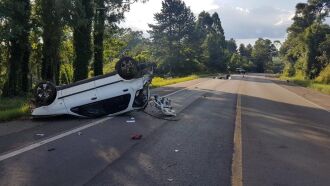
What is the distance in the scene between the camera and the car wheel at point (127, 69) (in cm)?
1356

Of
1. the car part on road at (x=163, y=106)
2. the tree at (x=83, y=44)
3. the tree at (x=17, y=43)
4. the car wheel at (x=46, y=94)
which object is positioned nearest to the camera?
the car wheel at (x=46, y=94)

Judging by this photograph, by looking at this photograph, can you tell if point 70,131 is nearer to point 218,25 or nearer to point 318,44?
point 318,44

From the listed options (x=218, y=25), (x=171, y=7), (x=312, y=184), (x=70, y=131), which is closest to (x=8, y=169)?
(x=70, y=131)

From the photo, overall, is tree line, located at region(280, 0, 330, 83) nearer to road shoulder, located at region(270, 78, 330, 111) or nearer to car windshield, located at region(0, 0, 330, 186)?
road shoulder, located at region(270, 78, 330, 111)

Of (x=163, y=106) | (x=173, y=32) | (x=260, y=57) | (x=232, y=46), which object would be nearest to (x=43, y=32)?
(x=163, y=106)

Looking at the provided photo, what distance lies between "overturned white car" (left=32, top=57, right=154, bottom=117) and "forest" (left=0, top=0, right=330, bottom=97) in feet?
10.2

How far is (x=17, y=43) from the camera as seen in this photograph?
2917 centimetres

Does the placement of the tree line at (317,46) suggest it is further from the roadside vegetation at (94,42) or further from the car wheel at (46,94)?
the car wheel at (46,94)

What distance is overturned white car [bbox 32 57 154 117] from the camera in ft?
42.4

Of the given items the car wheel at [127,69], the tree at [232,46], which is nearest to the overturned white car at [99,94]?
the car wheel at [127,69]

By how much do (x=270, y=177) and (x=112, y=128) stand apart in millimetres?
5552

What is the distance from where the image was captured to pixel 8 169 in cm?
716

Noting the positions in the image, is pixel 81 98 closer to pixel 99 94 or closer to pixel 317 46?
pixel 99 94

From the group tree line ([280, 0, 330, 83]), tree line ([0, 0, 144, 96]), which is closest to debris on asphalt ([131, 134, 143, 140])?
tree line ([0, 0, 144, 96])
